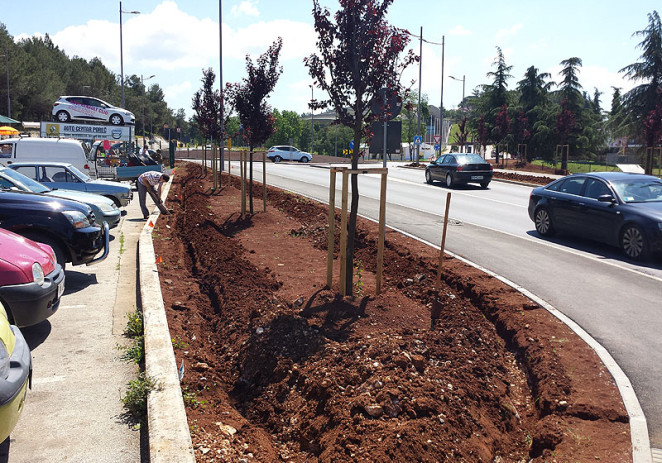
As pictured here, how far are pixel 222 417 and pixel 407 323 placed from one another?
8.39 ft

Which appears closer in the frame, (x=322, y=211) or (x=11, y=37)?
(x=322, y=211)

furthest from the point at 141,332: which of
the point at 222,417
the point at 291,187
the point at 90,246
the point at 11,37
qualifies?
the point at 11,37

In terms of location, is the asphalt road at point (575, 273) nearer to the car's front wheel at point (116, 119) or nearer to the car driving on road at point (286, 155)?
the car's front wheel at point (116, 119)

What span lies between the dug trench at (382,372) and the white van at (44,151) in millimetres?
11162

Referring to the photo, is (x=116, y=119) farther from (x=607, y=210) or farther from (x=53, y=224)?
(x=607, y=210)

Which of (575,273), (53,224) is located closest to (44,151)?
(53,224)

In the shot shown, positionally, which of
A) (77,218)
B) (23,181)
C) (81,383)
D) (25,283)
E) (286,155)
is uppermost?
(286,155)

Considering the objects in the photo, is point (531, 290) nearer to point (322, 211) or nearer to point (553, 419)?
point (553, 419)

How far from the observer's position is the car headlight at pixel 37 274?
5629 millimetres

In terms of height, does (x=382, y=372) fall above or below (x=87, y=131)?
below

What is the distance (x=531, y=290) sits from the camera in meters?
7.95

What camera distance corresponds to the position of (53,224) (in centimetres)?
790

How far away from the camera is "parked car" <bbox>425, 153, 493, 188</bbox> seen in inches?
957

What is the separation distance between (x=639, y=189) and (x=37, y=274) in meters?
10.3
